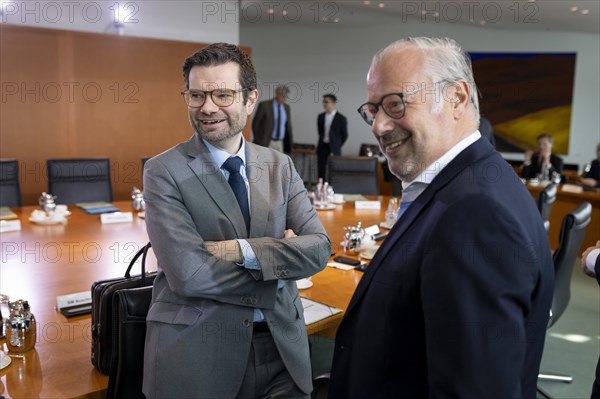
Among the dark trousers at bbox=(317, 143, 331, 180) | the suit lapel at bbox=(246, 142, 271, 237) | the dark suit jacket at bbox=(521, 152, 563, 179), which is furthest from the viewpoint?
the dark trousers at bbox=(317, 143, 331, 180)

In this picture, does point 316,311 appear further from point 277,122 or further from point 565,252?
point 277,122

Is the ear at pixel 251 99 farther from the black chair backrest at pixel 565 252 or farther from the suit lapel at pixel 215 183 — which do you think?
the black chair backrest at pixel 565 252

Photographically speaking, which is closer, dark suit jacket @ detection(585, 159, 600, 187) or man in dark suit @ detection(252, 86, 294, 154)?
dark suit jacket @ detection(585, 159, 600, 187)

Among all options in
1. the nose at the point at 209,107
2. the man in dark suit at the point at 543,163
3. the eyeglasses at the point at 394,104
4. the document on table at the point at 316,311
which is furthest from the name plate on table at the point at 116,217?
the man in dark suit at the point at 543,163

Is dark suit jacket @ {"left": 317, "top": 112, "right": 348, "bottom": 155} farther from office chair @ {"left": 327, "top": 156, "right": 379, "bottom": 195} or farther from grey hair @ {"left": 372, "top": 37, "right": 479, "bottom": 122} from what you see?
grey hair @ {"left": 372, "top": 37, "right": 479, "bottom": 122}

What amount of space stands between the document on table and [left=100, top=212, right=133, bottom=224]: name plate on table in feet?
6.83

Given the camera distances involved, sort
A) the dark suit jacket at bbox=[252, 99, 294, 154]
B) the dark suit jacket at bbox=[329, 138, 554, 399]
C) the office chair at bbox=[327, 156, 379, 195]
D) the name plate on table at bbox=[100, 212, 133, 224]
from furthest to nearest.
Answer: the dark suit jacket at bbox=[252, 99, 294, 154]
the office chair at bbox=[327, 156, 379, 195]
the name plate on table at bbox=[100, 212, 133, 224]
the dark suit jacket at bbox=[329, 138, 554, 399]

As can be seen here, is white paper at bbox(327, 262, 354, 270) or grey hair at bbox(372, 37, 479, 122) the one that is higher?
grey hair at bbox(372, 37, 479, 122)

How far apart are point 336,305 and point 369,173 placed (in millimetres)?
3601

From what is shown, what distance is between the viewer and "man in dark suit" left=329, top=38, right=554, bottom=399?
977 millimetres

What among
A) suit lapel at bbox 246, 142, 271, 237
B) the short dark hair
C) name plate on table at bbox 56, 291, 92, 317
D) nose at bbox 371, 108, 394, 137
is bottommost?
name plate on table at bbox 56, 291, 92, 317

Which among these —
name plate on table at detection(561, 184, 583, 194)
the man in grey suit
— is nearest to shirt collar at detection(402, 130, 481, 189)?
the man in grey suit

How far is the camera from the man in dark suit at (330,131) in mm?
10320

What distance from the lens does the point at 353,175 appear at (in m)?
5.89
